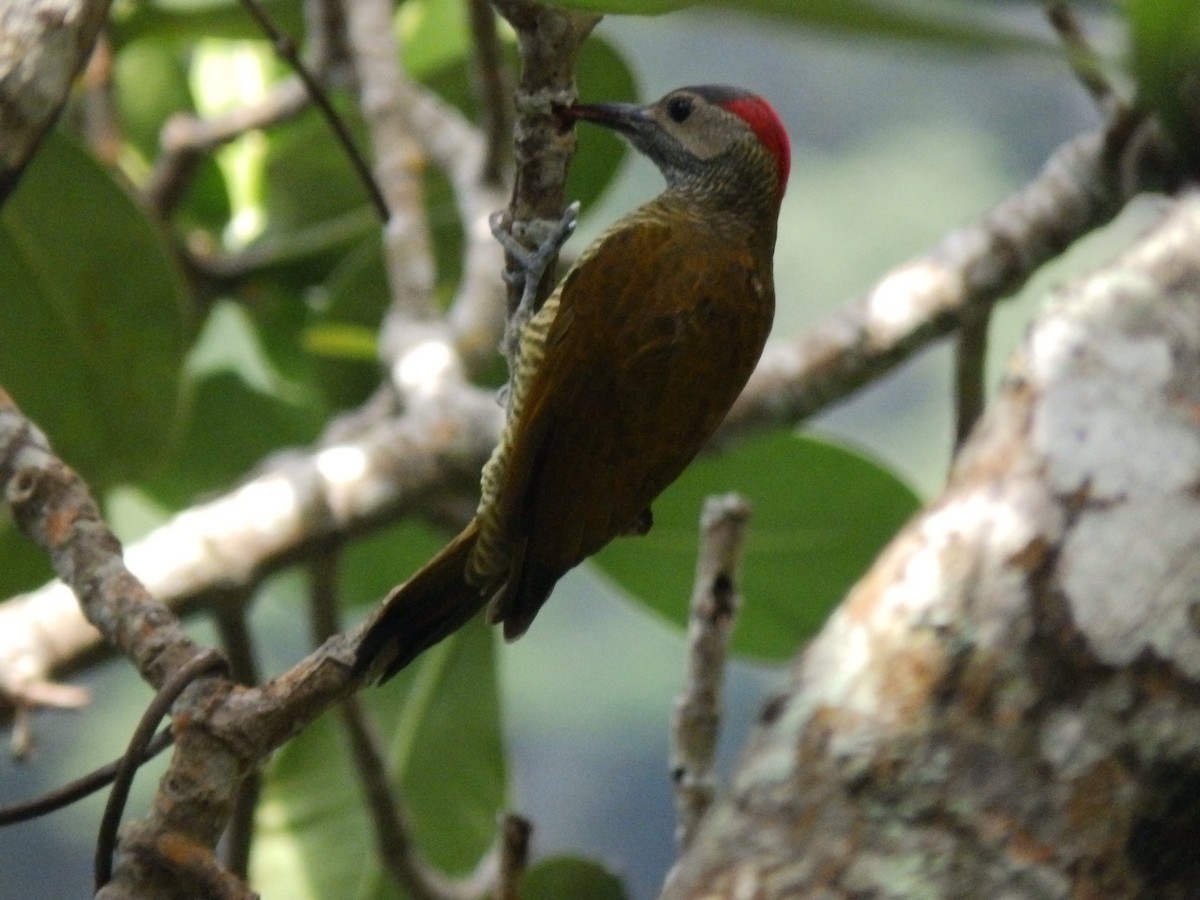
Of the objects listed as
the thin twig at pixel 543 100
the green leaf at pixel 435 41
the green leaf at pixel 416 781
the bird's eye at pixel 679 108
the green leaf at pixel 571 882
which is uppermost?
the thin twig at pixel 543 100

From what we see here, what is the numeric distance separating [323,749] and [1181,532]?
1.34 meters

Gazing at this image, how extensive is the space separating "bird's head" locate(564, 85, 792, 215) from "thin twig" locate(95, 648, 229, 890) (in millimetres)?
614

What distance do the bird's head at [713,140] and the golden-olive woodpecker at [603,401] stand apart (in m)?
0.01

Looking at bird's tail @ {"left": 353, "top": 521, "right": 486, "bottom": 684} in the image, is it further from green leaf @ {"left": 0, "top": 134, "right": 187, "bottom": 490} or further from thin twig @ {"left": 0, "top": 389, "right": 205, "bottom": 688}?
green leaf @ {"left": 0, "top": 134, "right": 187, "bottom": 490}

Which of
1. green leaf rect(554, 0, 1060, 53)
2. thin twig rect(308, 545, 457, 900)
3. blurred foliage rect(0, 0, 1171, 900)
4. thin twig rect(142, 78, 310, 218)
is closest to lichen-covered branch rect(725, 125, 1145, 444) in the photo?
blurred foliage rect(0, 0, 1171, 900)

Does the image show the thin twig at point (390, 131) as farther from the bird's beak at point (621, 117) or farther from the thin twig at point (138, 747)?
the thin twig at point (138, 747)

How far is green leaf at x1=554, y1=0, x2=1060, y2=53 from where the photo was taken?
389 millimetres

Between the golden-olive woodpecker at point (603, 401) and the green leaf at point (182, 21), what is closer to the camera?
the golden-olive woodpecker at point (603, 401)

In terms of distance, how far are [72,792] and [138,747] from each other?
0.06m

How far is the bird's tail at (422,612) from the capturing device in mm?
935

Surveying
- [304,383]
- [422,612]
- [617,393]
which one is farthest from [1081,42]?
[304,383]

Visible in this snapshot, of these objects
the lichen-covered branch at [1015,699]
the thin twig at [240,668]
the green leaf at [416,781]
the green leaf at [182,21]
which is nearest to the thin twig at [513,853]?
the lichen-covered branch at [1015,699]

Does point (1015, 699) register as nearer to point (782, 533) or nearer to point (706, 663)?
point (706, 663)

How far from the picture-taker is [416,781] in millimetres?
2139
